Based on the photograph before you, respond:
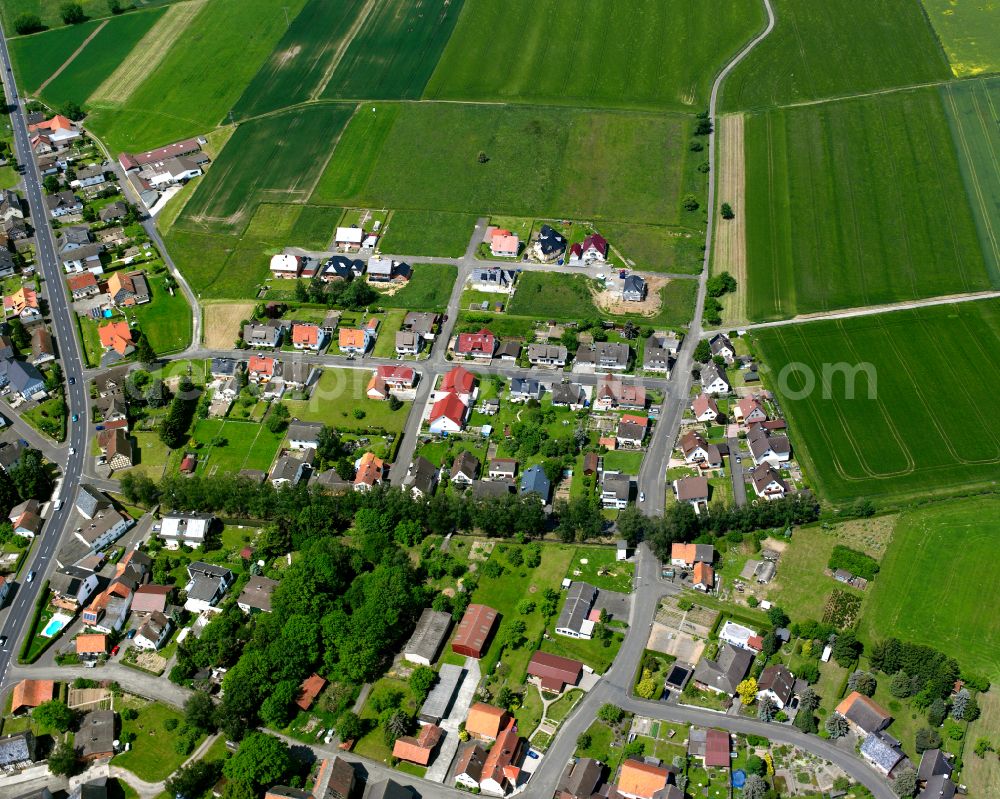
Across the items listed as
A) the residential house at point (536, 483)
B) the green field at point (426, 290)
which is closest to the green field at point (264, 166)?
the green field at point (426, 290)

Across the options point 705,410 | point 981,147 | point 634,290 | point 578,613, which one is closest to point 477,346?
point 634,290

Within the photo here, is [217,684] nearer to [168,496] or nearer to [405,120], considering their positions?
[168,496]

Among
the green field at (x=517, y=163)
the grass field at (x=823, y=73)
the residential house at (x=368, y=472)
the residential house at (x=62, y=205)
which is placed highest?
the grass field at (x=823, y=73)

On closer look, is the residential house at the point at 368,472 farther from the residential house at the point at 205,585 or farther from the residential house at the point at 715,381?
the residential house at the point at 715,381

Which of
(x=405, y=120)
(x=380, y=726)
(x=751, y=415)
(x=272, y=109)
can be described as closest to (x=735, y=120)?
(x=405, y=120)

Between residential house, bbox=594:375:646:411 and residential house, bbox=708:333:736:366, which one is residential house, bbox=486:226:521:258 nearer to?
residential house, bbox=594:375:646:411

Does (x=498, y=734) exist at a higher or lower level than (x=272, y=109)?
lower

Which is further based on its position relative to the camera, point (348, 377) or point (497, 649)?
Result: point (348, 377)

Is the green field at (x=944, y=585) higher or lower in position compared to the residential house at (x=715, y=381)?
lower
